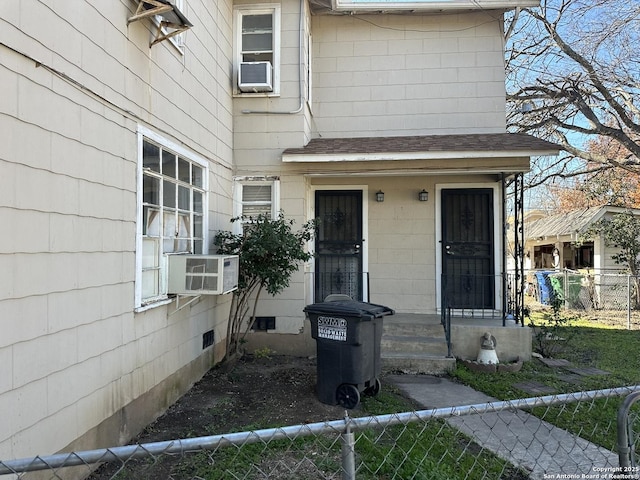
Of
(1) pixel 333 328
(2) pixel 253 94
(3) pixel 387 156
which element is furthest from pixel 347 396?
(2) pixel 253 94

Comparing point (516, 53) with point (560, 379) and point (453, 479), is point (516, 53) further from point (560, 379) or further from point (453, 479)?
point (453, 479)

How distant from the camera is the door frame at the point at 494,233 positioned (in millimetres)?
7488

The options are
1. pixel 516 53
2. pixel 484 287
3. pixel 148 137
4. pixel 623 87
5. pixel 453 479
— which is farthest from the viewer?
pixel 516 53

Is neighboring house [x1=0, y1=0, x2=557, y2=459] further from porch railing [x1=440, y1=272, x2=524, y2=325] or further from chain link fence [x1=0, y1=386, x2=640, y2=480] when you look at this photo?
chain link fence [x1=0, y1=386, x2=640, y2=480]

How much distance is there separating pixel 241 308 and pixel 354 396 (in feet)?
7.71

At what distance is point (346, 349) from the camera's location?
468 centimetres

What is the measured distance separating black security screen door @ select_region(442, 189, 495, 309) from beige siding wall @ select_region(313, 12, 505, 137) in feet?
4.19

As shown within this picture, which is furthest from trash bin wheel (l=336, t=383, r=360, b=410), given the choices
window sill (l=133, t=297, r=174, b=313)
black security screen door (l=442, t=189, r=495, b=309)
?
black security screen door (l=442, t=189, r=495, b=309)

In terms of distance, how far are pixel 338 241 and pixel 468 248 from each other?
225 centimetres

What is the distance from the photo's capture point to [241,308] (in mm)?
6305

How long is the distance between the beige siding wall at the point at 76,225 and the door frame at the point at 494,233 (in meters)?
4.62

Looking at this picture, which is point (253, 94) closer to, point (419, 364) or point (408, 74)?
point (408, 74)

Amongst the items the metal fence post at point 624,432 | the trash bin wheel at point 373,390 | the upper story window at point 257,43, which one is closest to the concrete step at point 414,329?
the trash bin wheel at point 373,390

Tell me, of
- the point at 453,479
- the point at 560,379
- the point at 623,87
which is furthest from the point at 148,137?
the point at 623,87
